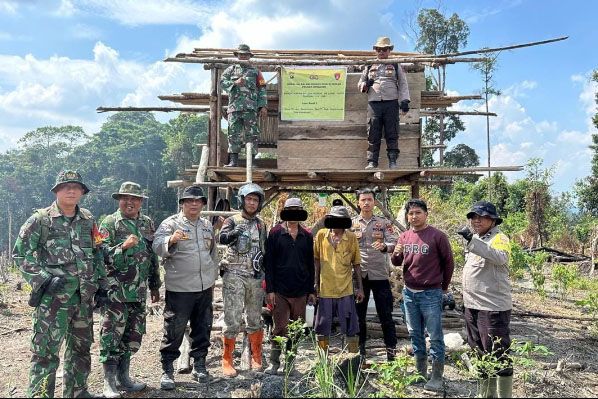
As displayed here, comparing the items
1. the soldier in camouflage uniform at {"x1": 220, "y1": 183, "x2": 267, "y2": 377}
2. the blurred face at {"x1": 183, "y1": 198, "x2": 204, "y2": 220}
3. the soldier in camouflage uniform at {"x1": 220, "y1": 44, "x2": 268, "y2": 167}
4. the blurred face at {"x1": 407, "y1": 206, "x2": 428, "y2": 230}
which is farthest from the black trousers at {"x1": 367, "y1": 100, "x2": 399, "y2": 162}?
the blurred face at {"x1": 183, "y1": 198, "x2": 204, "y2": 220}

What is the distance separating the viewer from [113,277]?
4.34 metres

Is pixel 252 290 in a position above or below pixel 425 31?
below

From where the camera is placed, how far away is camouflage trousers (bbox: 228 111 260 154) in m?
6.98

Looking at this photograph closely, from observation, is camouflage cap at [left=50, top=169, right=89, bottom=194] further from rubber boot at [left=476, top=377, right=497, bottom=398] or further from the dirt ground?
rubber boot at [left=476, top=377, right=497, bottom=398]

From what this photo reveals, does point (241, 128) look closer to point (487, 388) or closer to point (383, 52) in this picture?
point (383, 52)

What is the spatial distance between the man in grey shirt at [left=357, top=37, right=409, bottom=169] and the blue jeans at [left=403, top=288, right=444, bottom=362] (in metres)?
2.69

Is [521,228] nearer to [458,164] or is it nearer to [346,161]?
[458,164]

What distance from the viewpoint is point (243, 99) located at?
271 inches

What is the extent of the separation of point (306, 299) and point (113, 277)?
6.18 feet

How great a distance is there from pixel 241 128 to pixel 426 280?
378 cm

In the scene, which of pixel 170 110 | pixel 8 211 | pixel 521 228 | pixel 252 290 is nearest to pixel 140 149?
pixel 8 211

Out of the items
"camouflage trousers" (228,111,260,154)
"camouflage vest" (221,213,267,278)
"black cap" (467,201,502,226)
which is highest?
"camouflage trousers" (228,111,260,154)

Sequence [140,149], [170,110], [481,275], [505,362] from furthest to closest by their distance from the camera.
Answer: [140,149] → [170,110] → [481,275] → [505,362]

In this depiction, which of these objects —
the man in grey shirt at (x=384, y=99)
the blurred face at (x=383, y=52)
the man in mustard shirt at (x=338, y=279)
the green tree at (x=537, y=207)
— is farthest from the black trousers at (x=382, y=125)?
the green tree at (x=537, y=207)
